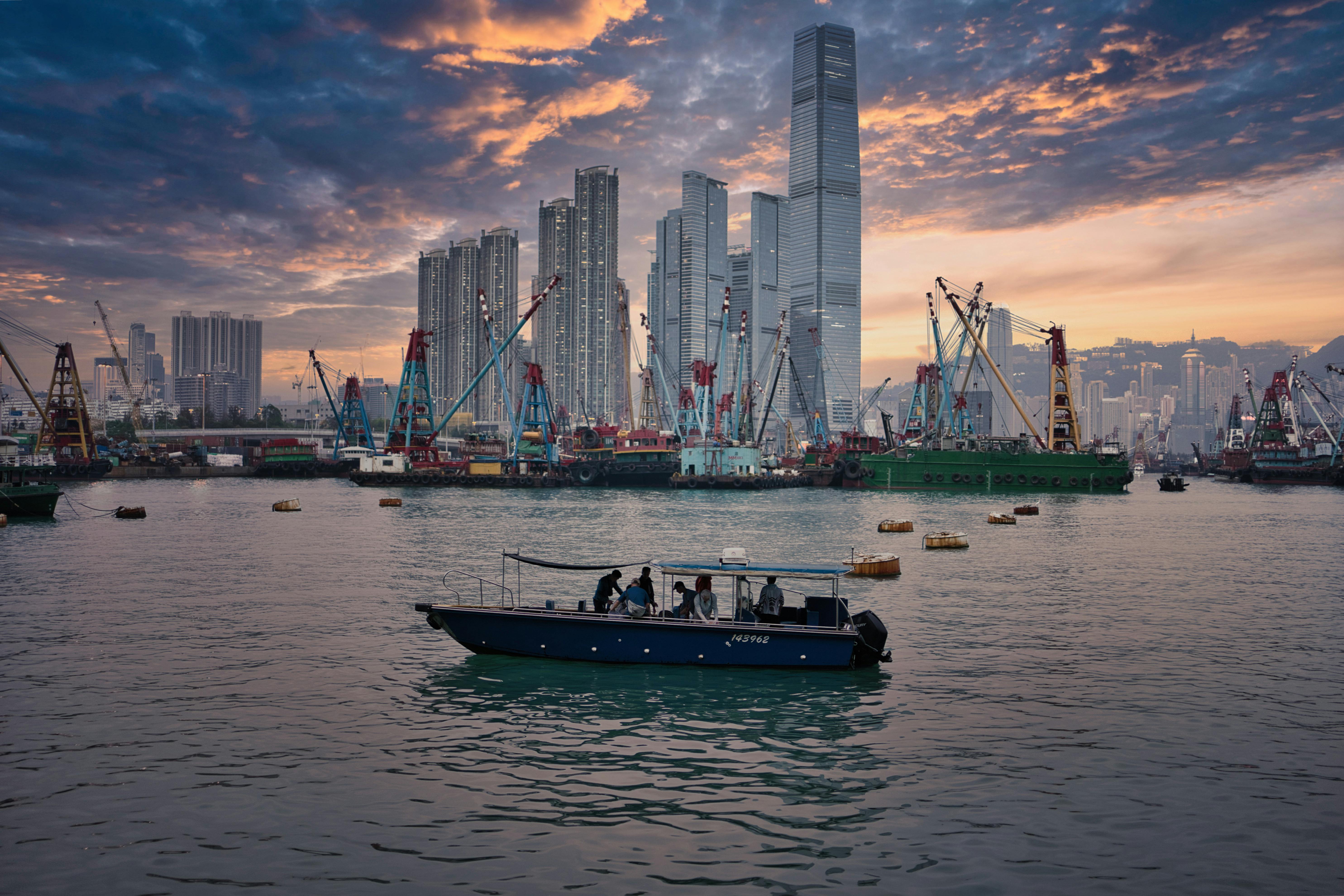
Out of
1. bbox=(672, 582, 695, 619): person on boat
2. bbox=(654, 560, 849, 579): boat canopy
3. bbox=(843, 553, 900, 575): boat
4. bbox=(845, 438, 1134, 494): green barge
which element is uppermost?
bbox=(845, 438, 1134, 494): green barge

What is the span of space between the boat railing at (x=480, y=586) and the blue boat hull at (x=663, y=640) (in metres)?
5.36

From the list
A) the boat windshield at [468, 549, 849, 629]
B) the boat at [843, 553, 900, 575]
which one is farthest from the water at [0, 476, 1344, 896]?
the boat at [843, 553, 900, 575]

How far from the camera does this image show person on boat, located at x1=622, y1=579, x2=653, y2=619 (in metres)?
20.5

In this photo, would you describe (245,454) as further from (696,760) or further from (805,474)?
(696,760)

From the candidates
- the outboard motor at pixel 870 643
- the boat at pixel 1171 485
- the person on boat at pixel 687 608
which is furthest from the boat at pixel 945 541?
the boat at pixel 1171 485

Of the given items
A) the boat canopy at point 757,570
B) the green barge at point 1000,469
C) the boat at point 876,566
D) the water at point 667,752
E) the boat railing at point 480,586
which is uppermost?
the green barge at point 1000,469

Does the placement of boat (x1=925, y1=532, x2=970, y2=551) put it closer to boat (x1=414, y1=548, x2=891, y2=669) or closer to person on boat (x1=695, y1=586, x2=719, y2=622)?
boat (x1=414, y1=548, x2=891, y2=669)

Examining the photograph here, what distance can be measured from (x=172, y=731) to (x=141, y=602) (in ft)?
56.7

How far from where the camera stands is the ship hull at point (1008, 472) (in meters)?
115

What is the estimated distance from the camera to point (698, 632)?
19969 mm

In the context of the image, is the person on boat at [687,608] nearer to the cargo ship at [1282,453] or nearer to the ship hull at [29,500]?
the ship hull at [29,500]

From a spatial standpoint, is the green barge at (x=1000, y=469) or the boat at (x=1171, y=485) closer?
the green barge at (x=1000, y=469)

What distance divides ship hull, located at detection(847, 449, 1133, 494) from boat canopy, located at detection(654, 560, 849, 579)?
328ft

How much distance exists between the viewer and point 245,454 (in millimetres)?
178875
